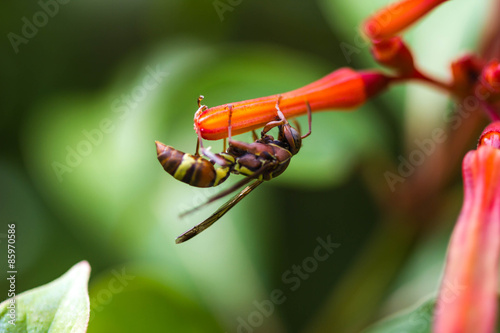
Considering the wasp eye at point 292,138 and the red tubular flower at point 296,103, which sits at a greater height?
the red tubular flower at point 296,103

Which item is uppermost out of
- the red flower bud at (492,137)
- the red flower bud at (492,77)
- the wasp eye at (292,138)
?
the wasp eye at (292,138)

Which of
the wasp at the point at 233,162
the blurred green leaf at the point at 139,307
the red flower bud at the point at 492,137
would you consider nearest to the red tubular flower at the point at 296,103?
the wasp at the point at 233,162

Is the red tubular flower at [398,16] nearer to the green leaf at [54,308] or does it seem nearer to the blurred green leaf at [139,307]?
the green leaf at [54,308]

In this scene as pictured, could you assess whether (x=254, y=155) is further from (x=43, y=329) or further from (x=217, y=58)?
(x=217, y=58)

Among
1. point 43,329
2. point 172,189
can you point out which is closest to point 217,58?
point 172,189

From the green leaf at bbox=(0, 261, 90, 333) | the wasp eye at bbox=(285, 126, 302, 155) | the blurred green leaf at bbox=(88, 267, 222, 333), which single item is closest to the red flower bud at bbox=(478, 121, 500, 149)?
the wasp eye at bbox=(285, 126, 302, 155)

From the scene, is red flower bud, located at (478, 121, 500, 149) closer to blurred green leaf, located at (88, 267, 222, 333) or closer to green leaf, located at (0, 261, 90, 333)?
green leaf, located at (0, 261, 90, 333)

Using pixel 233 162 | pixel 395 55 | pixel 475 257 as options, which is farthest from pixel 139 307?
pixel 475 257
